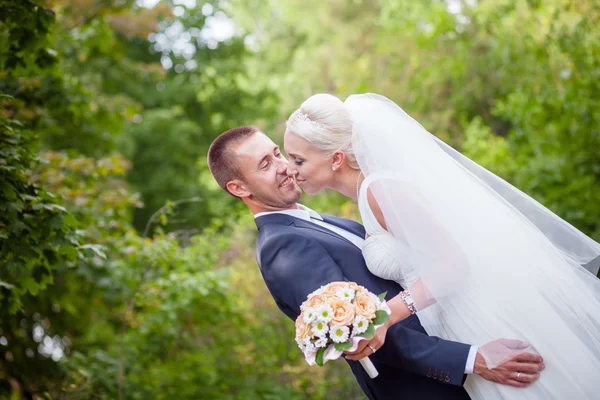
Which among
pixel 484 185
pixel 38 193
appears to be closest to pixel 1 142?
pixel 38 193

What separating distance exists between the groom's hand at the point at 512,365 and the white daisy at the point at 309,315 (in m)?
0.72

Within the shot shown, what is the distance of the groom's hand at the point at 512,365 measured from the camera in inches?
96.6

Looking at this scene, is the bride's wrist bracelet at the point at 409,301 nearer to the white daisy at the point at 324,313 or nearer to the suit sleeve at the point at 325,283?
the suit sleeve at the point at 325,283

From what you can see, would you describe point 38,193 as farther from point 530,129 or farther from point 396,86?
point 396,86

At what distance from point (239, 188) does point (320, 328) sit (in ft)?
3.36

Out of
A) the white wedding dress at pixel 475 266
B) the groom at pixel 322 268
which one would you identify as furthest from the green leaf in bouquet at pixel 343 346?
the white wedding dress at pixel 475 266

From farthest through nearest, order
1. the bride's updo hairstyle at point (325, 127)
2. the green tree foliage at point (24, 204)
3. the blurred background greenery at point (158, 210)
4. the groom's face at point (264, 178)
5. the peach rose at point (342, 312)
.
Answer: the blurred background greenery at point (158, 210)
the green tree foliage at point (24, 204)
the groom's face at point (264, 178)
the bride's updo hairstyle at point (325, 127)
the peach rose at point (342, 312)

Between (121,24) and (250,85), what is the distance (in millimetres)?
11047

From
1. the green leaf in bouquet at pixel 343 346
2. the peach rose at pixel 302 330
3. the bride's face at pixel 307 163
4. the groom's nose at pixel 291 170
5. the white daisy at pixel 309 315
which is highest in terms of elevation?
the bride's face at pixel 307 163

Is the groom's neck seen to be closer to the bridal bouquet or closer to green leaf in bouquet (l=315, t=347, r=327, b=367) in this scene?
the bridal bouquet

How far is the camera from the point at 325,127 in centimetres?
285

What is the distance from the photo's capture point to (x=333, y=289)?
237 centimetres

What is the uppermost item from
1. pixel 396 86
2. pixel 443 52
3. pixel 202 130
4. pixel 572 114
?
pixel 572 114

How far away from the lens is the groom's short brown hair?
309 centimetres
